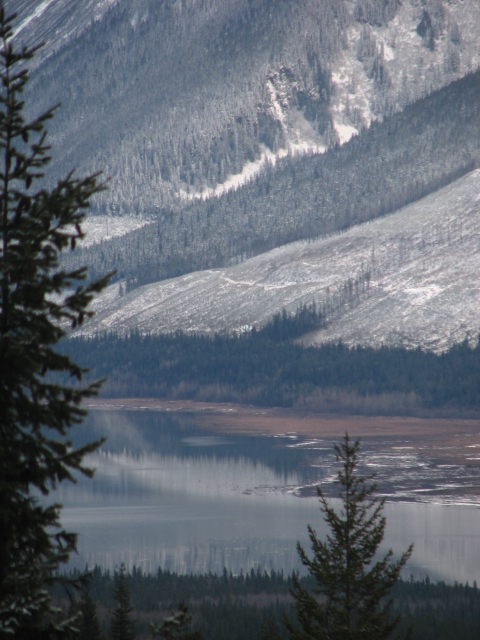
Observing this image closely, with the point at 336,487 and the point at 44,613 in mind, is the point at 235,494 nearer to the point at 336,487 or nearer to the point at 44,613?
the point at 336,487

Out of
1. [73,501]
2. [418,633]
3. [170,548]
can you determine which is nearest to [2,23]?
Result: [418,633]

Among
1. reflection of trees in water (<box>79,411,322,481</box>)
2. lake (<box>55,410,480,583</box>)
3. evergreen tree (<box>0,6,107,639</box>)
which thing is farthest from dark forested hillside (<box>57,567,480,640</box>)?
reflection of trees in water (<box>79,411,322,481</box>)

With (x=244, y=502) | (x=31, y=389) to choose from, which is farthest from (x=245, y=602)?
(x=31, y=389)

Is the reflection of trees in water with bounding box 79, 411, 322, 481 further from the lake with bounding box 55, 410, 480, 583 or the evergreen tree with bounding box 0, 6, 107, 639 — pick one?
the evergreen tree with bounding box 0, 6, 107, 639

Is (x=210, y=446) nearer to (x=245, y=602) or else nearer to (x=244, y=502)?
(x=244, y=502)

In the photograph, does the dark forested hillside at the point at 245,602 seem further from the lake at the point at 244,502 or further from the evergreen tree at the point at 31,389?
the evergreen tree at the point at 31,389

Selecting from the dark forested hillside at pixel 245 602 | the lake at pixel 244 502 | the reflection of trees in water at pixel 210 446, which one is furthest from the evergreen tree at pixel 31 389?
the reflection of trees in water at pixel 210 446
